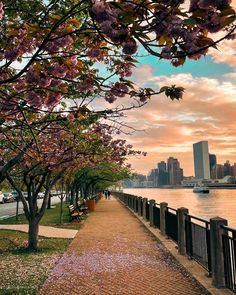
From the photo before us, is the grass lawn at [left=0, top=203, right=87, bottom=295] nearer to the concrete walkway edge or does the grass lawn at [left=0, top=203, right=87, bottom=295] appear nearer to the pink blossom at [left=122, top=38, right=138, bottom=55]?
the concrete walkway edge

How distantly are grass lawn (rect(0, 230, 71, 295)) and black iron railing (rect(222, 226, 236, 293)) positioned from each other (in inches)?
155

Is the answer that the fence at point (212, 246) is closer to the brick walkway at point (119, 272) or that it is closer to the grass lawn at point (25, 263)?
the brick walkway at point (119, 272)

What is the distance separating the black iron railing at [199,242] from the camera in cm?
827

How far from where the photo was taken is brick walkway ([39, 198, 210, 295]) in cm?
716

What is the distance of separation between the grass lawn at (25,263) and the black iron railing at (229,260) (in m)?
3.93

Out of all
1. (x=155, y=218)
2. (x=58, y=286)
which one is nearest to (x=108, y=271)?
(x=58, y=286)

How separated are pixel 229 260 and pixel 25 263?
5.85 metres

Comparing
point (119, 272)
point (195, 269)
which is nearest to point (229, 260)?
point (195, 269)

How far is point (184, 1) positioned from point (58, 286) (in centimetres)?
649

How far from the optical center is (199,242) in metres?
9.02

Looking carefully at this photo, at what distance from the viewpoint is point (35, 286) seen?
771 cm

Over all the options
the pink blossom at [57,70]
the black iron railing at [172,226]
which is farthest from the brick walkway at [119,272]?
the pink blossom at [57,70]

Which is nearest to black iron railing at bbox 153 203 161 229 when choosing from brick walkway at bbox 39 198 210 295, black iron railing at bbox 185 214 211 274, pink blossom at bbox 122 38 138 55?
brick walkway at bbox 39 198 210 295

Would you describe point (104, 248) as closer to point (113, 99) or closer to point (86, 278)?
point (86, 278)
